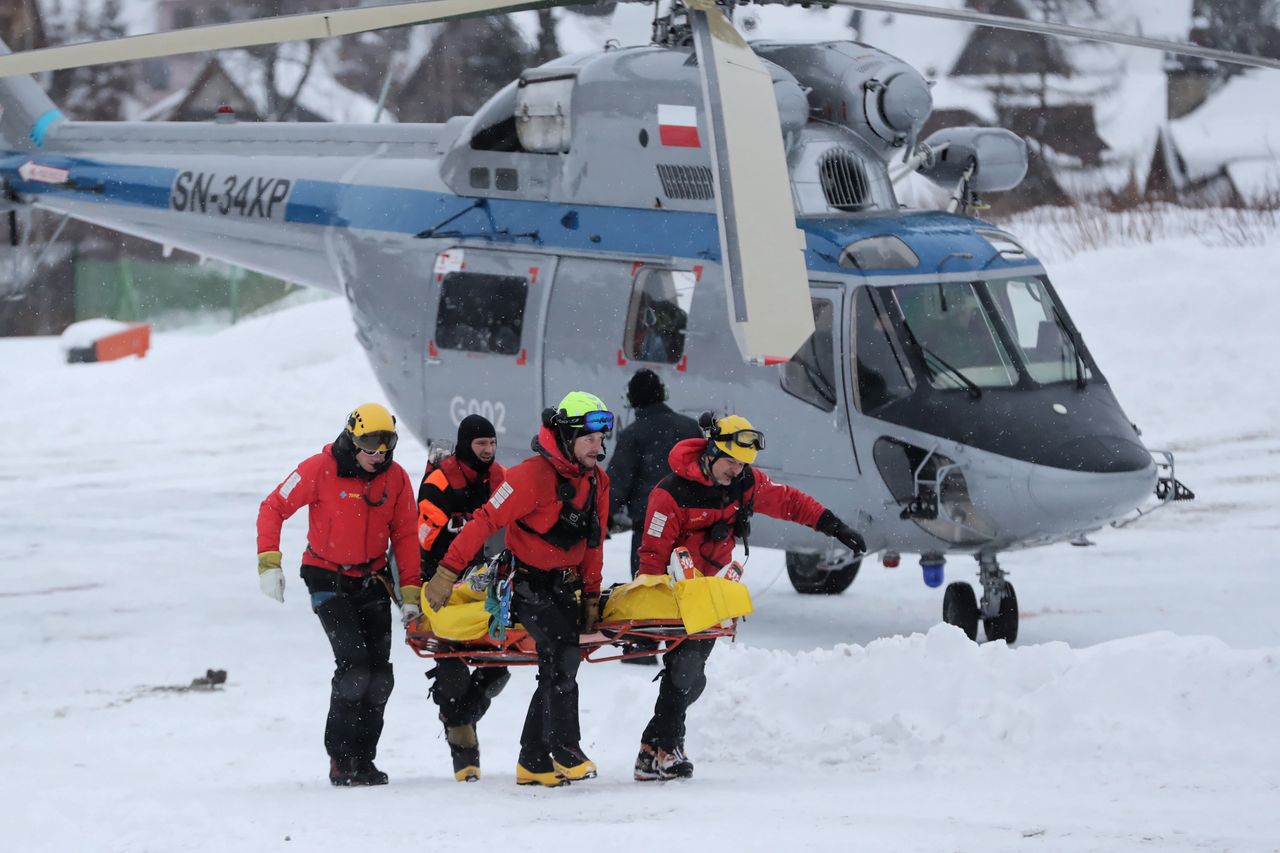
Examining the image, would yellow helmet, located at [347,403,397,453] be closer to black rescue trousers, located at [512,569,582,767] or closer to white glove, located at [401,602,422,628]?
white glove, located at [401,602,422,628]

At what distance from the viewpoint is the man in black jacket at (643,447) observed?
9.41 m

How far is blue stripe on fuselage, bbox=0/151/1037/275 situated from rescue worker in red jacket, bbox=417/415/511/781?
9.69 ft

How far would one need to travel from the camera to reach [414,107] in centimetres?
3288

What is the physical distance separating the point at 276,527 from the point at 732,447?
6.24 feet

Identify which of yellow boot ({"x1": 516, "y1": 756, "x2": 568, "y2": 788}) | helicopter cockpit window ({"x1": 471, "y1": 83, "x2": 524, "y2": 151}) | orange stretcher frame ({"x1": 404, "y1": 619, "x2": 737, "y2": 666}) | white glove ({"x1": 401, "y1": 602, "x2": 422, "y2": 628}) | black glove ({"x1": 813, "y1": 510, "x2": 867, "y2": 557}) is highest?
helicopter cockpit window ({"x1": 471, "y1": 83, "x2": 524, "y2": 151})

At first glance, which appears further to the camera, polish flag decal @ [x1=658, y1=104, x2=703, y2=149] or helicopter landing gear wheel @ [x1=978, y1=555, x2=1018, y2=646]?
polish flag decal @ [x1=658, y1=104, x2=703, y2=149]

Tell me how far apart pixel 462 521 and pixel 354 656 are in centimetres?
89

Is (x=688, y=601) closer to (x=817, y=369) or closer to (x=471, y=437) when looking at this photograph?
(x=471, y=437)

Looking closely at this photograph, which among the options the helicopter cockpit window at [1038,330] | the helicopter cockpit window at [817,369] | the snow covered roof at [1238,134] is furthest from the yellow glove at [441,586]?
the snow covered roof at [1238,134]

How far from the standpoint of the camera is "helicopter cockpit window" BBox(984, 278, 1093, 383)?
9.70 metres

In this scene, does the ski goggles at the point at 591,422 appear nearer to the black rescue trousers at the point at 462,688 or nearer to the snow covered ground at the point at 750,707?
the black rescue trousers at the point at 462,688

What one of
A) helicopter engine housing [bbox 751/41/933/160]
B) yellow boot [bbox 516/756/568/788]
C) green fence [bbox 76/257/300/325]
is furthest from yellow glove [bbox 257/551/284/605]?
green fence [bbox 76/257/300/325]

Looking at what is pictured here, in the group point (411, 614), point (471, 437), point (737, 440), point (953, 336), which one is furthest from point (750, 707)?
point (953, 336)

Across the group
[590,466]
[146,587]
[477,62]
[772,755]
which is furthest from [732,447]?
[477,62]
